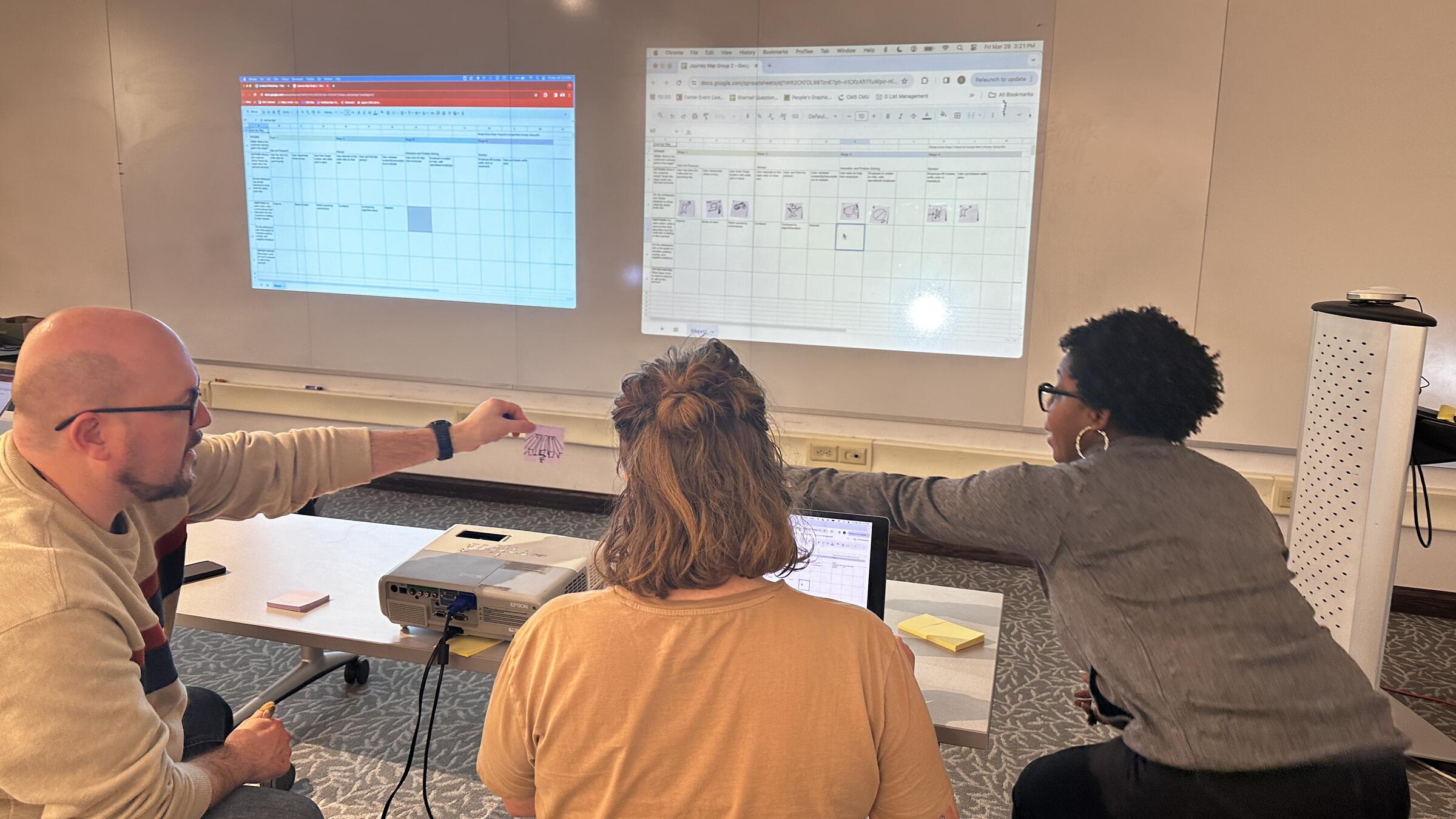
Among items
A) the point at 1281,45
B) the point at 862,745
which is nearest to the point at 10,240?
the point at 862,745

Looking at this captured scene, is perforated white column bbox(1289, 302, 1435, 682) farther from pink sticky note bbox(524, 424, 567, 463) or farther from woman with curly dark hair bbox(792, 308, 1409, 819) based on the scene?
pink sticky note bbox(524, 424, 567, 463)

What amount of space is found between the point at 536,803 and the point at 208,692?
101cm

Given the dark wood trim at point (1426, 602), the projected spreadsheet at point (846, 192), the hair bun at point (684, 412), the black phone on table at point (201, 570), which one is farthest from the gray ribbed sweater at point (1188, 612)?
the dark wood trim at point (1426, 602)

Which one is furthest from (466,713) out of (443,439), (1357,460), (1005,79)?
(1005,79)

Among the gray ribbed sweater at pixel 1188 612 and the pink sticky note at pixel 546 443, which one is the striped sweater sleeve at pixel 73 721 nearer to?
the pink sticky note at pixel 546 443

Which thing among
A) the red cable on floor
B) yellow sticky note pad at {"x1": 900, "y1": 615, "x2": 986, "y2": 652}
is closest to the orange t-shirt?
yellow sticky note pad at {"x1": 900, "y1": 615, "x2": 986, "y2": 652}

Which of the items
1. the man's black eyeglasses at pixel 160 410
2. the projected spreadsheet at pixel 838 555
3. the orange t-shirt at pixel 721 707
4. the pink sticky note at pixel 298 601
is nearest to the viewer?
the orange t-shirt at pixel 721 707

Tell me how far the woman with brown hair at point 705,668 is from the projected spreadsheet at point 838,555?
0.51 meters

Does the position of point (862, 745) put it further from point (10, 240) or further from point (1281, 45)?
point (10, 240)

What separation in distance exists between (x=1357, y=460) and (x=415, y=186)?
3453 millimetres

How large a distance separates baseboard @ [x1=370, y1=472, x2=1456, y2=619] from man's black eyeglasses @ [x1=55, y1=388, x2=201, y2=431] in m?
2.19

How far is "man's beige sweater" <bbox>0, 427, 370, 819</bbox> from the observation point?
110 cm

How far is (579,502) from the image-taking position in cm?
417

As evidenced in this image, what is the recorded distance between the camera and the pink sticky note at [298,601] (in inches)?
71.9
